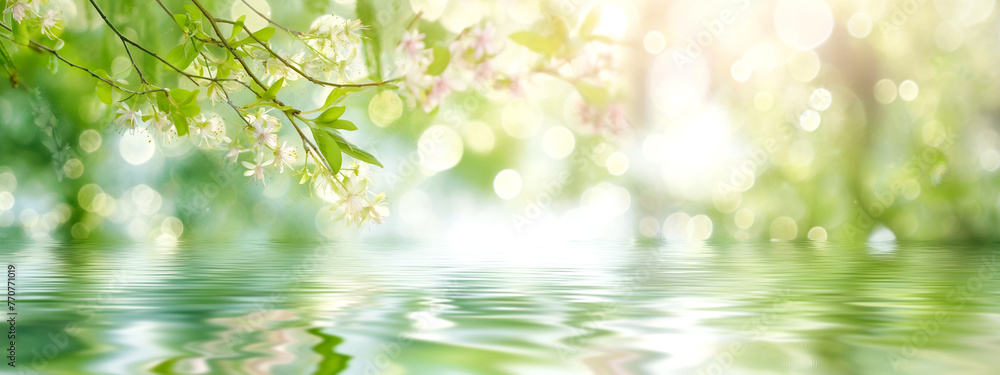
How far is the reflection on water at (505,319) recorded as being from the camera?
1163mm

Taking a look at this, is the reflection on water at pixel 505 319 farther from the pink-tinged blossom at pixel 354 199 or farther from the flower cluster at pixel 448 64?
the flower cluster at pixel 448 64

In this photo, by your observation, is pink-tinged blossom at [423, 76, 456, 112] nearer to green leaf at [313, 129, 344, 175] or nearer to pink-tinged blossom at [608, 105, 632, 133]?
green leaf at [313, 129, 344, 175]

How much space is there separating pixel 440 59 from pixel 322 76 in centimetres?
51

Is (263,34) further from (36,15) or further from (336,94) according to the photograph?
(36,15)

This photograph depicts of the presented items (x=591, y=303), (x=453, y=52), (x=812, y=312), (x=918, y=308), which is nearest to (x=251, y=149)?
(x=453, y=52)

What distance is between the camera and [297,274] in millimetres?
2703

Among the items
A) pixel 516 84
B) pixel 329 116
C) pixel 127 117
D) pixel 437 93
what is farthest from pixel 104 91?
pixel 516 84

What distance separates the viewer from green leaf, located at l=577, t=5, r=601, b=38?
0.79 meters

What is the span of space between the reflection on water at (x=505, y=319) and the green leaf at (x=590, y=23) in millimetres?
466

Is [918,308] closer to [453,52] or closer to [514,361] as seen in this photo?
[514,361]

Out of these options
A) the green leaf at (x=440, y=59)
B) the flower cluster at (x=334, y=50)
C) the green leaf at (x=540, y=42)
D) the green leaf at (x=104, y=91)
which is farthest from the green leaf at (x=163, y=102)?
the green leaf at (x=540, y=42)

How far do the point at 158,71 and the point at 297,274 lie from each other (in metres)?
2.59

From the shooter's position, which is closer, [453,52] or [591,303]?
[453,52]

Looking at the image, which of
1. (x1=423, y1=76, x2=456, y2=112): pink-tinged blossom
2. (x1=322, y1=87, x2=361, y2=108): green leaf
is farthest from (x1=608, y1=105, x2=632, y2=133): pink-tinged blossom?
(x1=322, y1=87, x2=361, y2=108): green leaf
